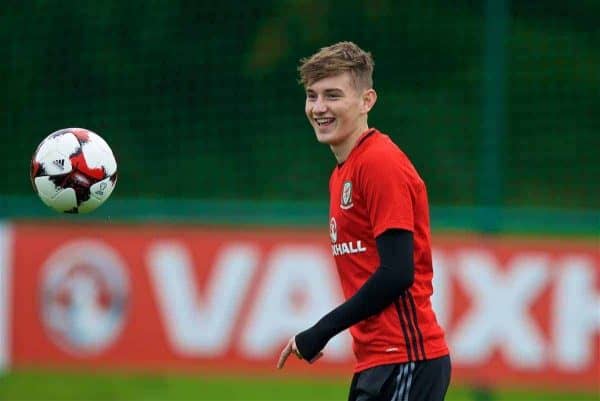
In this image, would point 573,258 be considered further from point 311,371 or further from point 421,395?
point 421,395

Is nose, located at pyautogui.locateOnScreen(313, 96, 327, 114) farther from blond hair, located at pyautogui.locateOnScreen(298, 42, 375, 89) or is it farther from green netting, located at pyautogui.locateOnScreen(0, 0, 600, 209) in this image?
green netting, located at pyautogui.locateOnScreen(0, 0, 600, 209)

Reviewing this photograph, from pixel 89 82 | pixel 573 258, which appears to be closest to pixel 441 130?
pixel 573 258

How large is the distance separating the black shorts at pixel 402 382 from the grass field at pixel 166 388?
405 centimetres

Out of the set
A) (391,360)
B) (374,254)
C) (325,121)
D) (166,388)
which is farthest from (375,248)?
(166,388)

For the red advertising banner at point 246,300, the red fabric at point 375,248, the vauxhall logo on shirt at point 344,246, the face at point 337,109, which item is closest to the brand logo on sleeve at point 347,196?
the red fabric at point 375,248

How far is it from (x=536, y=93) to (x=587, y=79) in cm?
37

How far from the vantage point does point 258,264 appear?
885 centimetres

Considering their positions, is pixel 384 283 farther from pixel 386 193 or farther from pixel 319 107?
pixel 319 107

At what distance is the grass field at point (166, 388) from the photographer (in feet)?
29.0

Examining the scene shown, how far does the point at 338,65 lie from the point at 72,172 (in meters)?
1.32

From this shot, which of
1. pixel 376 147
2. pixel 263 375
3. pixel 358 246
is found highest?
pixel 376 147

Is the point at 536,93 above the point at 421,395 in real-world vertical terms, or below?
above

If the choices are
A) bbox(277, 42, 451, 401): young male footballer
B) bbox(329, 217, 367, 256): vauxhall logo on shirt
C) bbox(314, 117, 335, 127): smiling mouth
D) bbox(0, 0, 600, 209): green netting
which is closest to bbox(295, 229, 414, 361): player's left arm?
bbox(277, 42, 451, 401): young male footballer

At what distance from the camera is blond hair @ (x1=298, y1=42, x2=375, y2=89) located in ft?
16.2
